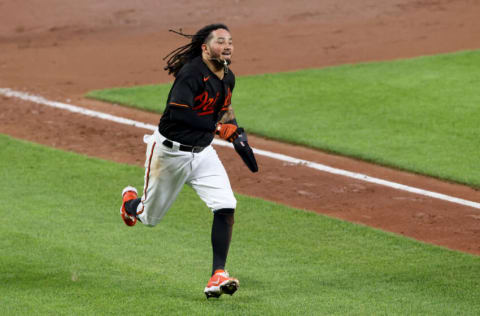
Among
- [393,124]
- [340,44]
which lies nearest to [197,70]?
[393,124]

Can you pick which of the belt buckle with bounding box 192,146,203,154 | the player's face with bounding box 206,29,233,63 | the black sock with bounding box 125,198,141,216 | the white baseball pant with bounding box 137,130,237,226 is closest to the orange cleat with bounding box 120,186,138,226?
the black sock with bounding box 125,198,141,216

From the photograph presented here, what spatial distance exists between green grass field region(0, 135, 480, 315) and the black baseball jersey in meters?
1.13

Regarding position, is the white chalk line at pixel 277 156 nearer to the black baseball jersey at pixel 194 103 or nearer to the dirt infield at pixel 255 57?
the dirt infield at pixel 255 57

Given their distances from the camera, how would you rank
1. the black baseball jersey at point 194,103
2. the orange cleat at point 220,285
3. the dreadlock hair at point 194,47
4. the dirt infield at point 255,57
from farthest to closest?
the dirt infield at point 255,57 < the dreadlock hair at point 194,47 < the black baseball jersey at point 194,103 < the orange cleat at point 220,285

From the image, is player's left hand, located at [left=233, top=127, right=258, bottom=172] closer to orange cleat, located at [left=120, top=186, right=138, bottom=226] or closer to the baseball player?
the baseball player

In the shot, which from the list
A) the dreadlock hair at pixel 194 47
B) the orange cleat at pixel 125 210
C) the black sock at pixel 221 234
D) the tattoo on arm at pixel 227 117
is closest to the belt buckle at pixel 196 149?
the tattoo on arm at pixel 227 117

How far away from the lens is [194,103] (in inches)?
269

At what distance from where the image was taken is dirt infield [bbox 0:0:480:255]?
9.48 meters

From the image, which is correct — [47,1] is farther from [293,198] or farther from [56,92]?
[293,198]

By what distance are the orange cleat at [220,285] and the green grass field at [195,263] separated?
0.09m

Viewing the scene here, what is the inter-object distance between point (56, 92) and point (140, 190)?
468cm

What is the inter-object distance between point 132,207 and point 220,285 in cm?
131

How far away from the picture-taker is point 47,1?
18.9 metres

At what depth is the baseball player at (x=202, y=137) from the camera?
6742 millimetres
